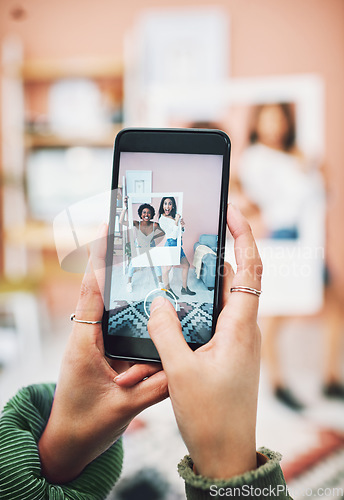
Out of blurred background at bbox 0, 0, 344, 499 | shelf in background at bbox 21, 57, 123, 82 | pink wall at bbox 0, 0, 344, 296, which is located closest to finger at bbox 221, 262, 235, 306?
blurred background at bbox 0, 0, 344, 499

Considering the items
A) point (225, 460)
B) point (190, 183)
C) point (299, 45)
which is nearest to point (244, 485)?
point (225, 460)

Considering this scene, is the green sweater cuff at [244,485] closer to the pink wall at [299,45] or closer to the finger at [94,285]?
the finger at [94,285]

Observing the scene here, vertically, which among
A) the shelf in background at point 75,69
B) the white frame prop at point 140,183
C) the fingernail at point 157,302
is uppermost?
the shelf in background at point 75,69

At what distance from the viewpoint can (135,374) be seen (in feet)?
1.25

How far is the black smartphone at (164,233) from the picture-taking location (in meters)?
0.39

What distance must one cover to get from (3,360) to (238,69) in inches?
67.0

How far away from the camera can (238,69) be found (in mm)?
2041

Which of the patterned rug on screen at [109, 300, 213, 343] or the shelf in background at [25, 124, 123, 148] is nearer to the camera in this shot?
the patterned rug on screen at [109, 300, 213, 343]

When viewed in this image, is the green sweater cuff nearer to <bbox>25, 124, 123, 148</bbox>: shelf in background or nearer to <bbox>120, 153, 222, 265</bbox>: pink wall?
<bbox>120, 153, 222, 265</bbox>: pink wall

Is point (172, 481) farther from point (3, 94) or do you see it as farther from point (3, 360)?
point (3, 94)

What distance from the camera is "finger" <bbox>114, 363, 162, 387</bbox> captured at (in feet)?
1.23

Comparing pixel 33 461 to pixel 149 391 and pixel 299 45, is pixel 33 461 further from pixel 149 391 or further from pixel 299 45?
pixel 299 45

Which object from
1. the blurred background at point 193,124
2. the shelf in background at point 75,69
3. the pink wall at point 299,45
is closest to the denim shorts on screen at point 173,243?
the blurred background at point 193,124

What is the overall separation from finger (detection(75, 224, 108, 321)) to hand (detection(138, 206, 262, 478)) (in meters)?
0.09
